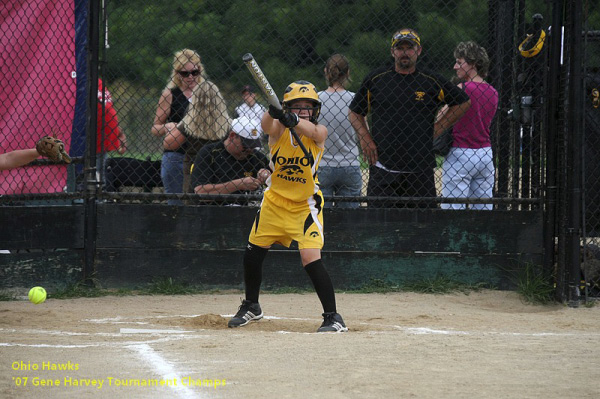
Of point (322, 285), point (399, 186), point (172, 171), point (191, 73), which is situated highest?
point (191, 73)

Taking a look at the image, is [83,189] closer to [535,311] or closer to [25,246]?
[25,246]

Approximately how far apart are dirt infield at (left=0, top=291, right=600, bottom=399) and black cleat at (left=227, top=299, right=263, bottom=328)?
0.09 m

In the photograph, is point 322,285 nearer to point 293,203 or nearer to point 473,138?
point 293,203

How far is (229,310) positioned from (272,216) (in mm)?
Answer: 1059

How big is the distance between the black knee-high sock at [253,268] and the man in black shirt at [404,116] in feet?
5.78

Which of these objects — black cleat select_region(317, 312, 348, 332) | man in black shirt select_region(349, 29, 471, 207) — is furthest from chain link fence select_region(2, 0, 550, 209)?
black cleat select_region(317, 312, 348, 332)

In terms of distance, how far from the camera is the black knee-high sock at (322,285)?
18.5ft

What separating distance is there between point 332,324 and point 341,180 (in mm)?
2105

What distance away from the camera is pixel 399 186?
727cm

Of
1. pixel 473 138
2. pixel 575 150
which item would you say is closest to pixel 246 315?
pixel 473 138

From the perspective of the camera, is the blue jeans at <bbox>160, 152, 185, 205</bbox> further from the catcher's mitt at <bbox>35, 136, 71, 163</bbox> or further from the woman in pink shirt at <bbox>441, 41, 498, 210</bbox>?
the woman in pink shirt at <bbox>441, 41, 498, 210</bbox>

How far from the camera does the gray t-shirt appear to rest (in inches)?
288

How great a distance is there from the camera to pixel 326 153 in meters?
7.32
